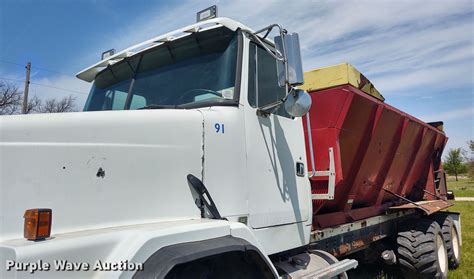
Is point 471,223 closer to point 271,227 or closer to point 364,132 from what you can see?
point 364,132

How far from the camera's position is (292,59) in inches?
112

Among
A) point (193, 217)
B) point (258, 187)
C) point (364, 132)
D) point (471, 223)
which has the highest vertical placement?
point (364, 132)

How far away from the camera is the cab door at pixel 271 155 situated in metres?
2.97

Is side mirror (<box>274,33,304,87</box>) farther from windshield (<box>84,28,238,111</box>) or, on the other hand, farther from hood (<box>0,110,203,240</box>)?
hood (<box>0,110,203,240</box>)

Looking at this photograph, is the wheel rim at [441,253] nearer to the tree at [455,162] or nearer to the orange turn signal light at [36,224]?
the orange turn signal light at [36,224]

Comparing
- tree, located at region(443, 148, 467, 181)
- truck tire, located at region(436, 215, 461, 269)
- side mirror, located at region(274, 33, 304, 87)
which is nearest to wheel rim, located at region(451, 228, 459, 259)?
truck tire, located at region(436, 215, 461, 269)

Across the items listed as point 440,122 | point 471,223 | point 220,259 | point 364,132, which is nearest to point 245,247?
point 220,259

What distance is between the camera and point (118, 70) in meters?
3.68

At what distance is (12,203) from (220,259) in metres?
1.20

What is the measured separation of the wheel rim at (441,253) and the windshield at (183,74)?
200 inches

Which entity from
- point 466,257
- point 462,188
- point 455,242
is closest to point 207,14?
point 455,242

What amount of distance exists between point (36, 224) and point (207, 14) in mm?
2157

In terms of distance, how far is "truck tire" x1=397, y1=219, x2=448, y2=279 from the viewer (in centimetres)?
565

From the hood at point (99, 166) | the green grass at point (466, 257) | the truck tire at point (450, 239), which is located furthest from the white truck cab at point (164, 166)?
Result: the green grass at point (466, 257)
